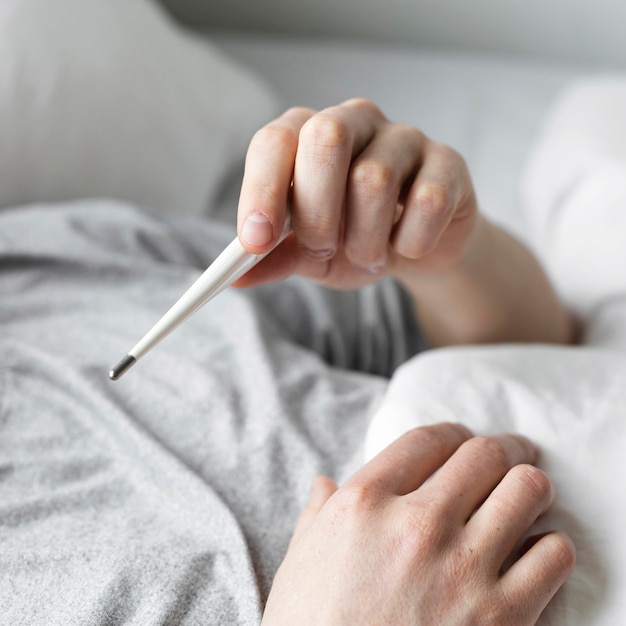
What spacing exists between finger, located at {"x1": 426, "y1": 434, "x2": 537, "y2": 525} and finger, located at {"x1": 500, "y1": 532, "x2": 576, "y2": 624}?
0.04 meters

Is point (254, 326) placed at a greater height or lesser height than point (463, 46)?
lesser

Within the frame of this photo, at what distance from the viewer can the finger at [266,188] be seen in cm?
39

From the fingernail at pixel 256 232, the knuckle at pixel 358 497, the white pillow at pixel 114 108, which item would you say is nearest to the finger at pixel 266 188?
the fingernail at pixel 256 232

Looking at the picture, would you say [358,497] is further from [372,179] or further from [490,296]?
[490,296]

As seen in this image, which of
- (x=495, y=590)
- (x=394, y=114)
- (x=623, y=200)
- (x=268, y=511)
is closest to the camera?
(x=495, y=590)

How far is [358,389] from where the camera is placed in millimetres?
595

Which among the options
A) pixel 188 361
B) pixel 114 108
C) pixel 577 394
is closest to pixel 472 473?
pixel 577 394

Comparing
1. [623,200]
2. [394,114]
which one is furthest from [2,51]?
[623,200]

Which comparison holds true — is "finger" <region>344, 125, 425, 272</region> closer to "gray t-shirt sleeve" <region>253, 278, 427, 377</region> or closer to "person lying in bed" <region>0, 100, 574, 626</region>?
"person lying in bed" <region>0, 100, 574, 626</region>

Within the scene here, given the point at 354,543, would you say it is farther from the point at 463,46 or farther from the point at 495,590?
the point at 463,46

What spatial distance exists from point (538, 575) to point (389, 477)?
0.31 feet

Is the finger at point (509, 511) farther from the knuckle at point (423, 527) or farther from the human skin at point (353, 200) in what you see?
the human skin at point (353, 200)

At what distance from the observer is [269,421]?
1.73ft

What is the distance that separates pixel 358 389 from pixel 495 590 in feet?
0.82
